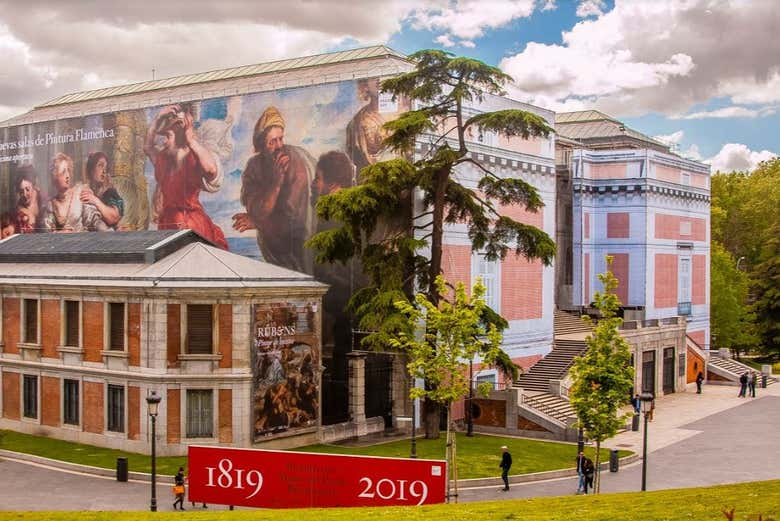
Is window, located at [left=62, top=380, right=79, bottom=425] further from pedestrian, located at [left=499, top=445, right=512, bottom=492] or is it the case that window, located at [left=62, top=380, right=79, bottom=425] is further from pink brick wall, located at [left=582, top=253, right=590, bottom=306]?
pink brick wall, located at [left=582, top=253, right=590, bottom=306]

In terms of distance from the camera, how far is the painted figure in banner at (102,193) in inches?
2105

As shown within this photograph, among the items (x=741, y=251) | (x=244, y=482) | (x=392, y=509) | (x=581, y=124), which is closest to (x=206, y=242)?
(x=244, y=482)

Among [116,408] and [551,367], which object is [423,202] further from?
[116,408]

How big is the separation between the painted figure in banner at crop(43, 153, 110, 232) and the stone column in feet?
72.6

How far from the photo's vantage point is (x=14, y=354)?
40344mm

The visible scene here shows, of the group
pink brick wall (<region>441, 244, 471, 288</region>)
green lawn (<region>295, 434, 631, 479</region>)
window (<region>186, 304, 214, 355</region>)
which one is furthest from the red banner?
pink brick wall (<region>441, 244, 471, 288</region>)

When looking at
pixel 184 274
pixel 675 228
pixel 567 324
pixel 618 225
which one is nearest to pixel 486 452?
pixel 184 274

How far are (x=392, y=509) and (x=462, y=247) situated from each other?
2455 cm

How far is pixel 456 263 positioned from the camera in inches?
1737

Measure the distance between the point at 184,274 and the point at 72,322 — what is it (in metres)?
5.86

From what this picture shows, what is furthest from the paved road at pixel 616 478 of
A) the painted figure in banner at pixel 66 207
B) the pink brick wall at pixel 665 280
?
the painted figure in banner at pixel 66 207

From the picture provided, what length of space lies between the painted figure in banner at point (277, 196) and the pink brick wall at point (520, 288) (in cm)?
1031

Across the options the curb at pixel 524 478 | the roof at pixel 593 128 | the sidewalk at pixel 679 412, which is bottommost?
the sidewalk at pixel 679 412

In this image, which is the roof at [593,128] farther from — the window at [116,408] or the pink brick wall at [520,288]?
the window at [116,408]
